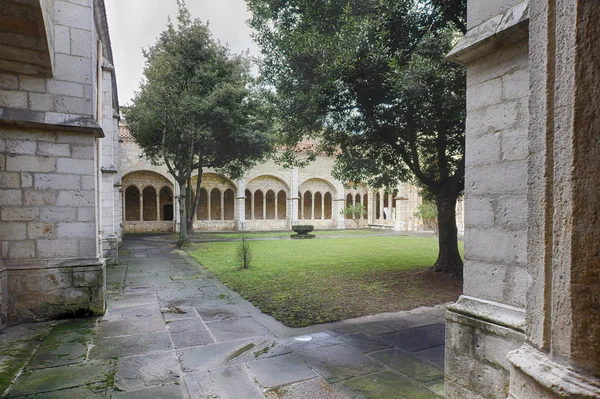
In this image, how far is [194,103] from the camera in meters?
Result: 10.2

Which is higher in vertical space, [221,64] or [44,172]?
[221,64]

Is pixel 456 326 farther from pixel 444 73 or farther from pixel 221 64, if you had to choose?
pixel 221 64

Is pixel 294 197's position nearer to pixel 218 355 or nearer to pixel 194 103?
pixel 194 103

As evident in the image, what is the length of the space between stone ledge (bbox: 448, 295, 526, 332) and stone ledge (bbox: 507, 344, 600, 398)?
1.92 ft

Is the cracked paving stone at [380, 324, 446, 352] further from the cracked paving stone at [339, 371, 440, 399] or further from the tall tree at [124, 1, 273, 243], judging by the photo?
the tall tree at [124, 1, 273, 243]

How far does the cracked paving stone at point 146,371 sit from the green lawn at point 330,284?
51.8 inches

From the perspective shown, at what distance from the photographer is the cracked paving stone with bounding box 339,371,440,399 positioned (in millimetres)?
2180

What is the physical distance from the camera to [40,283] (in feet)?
12.1

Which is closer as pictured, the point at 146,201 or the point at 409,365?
the point at 409,365

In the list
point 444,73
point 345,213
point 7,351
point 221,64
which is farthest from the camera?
point 345,213

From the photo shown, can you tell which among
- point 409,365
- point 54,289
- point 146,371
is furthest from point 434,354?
point 54,289

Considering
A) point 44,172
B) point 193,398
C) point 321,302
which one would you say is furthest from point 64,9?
point 321,302

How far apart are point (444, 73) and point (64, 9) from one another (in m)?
4.42

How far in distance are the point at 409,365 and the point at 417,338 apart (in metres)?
0.65
